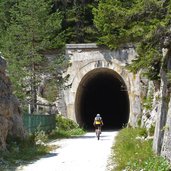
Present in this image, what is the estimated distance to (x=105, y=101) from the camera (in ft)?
130

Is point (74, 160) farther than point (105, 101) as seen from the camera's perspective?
No

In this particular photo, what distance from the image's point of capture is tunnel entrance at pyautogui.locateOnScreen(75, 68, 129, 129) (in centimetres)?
3259

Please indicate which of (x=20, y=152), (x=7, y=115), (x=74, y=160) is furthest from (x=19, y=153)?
(x=74, y=160)

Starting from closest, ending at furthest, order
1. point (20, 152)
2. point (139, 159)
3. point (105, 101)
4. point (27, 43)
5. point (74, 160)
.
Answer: point (139, 159) < point (74, 160) < point (20, 152) < point (27, 43) < point (105, 101)

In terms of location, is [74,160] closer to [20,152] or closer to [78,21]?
[20,152]

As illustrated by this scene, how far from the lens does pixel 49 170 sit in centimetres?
1062

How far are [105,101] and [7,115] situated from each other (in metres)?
26.0

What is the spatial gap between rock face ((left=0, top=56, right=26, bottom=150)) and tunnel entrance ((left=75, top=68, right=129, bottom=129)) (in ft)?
46.3

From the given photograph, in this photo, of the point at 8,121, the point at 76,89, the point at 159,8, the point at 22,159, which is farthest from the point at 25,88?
the point at 159,8

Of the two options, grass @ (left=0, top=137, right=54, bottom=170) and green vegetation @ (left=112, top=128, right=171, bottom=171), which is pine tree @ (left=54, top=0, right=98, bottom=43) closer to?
grass @ (left=0, top=137, right=54, bottom=170)

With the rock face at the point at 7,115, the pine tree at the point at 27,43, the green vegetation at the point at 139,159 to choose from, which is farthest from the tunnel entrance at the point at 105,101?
the green vegetation at the point at 139,159

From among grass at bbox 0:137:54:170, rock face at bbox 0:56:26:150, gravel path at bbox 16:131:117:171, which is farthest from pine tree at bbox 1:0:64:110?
gravel path at bbox 16:131:117:171

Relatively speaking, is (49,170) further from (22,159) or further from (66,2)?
(66,2)

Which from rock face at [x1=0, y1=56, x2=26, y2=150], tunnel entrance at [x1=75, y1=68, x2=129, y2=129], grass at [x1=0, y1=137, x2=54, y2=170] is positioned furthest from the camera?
tunnel entrance at [x1=75, y1=68, x2=129, y2=129]
